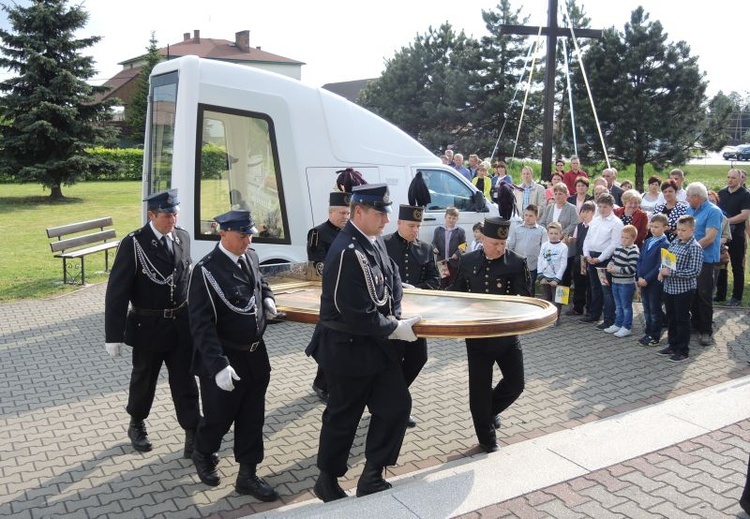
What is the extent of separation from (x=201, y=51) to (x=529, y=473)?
7071cm

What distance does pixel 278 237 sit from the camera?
9516 mm

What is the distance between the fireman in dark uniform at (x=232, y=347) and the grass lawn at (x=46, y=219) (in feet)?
20.2

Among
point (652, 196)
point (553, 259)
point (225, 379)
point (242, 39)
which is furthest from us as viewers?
point (242, 39)

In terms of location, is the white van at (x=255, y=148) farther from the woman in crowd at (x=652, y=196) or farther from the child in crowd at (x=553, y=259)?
the woman in crowd at (x=652, y=196)

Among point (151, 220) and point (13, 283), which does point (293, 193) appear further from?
point (13, 283)

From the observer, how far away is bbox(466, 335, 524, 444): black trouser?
5.24 m

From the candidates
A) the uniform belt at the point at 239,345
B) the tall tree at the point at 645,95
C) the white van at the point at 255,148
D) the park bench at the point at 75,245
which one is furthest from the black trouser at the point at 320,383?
the tall tree at the point at 645,95

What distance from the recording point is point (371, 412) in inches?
181

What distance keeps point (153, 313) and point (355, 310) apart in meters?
1.90

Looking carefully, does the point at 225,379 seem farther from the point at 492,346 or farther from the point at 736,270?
the point at 736,270

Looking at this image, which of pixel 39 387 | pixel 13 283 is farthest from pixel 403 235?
pixel 13 283

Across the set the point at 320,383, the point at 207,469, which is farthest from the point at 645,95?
the point at 207,469

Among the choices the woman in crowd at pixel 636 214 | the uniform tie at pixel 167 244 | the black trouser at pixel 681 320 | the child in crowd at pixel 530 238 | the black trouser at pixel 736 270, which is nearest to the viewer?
the uniform tie at pixel 167 244

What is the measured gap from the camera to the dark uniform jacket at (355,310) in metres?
4.37
